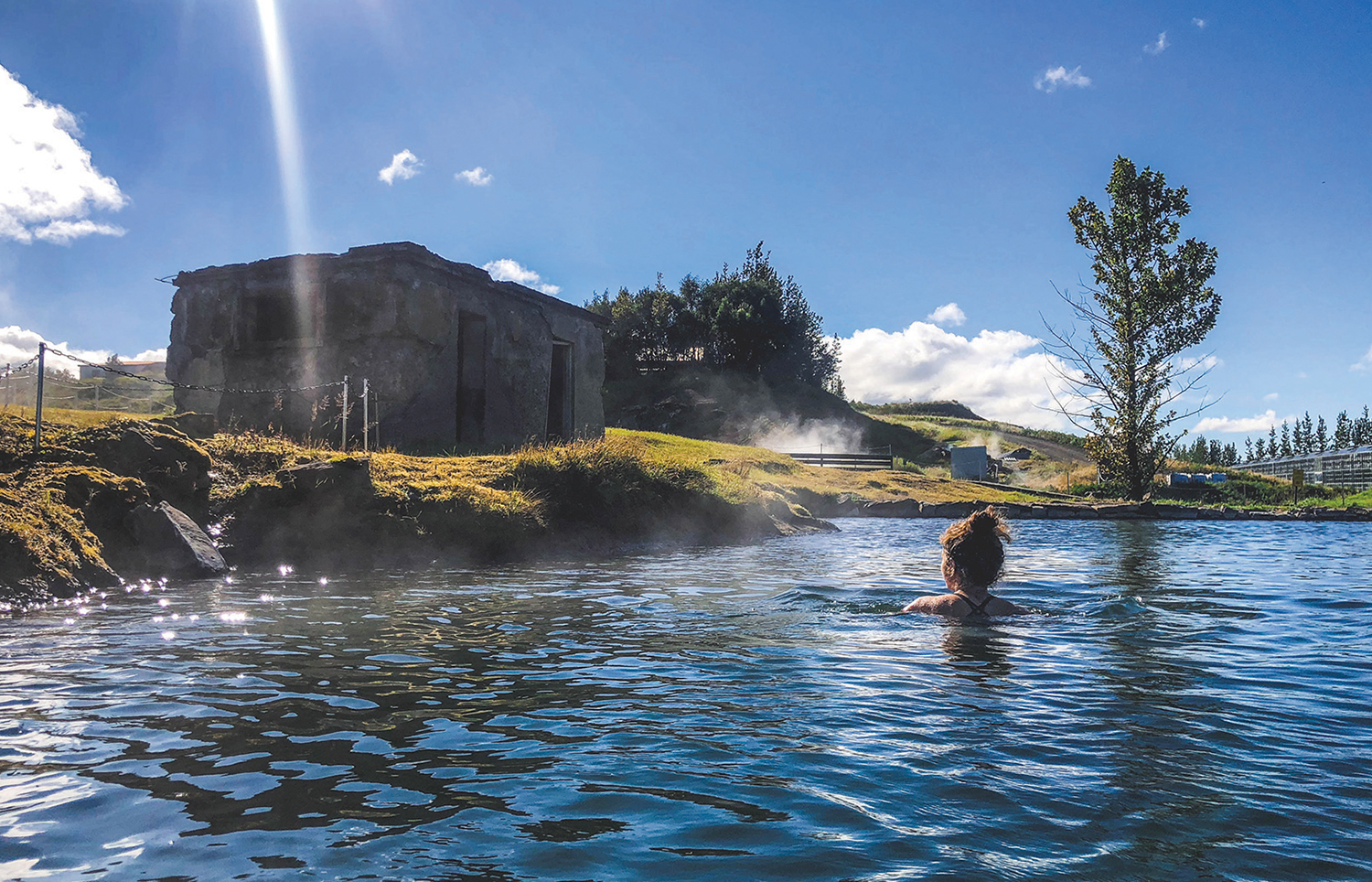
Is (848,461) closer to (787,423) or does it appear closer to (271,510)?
(787,423)

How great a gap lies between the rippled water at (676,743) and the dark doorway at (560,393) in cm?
1723

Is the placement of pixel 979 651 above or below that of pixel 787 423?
below

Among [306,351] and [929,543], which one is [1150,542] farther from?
[306,351]

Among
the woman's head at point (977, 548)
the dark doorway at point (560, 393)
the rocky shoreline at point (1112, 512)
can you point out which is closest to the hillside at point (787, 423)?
the rocky shoreline at point (1112, 512)

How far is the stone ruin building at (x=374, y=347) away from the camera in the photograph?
63.7ft

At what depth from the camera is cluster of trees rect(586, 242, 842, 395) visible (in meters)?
61.1

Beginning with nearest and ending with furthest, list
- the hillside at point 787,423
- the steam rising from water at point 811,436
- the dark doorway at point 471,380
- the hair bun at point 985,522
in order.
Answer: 1. the hair bun at point 985,522
2. the dark doorway at point 471,380
3. the steam rising from water at point 811,436
4. the hillside at point 787,423

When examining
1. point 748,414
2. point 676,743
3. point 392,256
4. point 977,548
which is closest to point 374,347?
point 392,256

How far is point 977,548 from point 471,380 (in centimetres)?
1665

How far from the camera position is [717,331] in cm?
6072

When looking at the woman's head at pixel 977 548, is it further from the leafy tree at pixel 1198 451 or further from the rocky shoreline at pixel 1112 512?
the leafy tree at pixel 1198 451

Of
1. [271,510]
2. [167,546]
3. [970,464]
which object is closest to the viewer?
[167,546]

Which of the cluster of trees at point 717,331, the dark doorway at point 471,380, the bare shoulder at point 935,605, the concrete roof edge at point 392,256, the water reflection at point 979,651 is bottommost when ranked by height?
the water reflection at point 979,651

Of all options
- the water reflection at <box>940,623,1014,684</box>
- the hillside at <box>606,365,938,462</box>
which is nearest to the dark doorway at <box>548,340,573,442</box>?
the water reflection at <box>940,623,1014,684</box>
